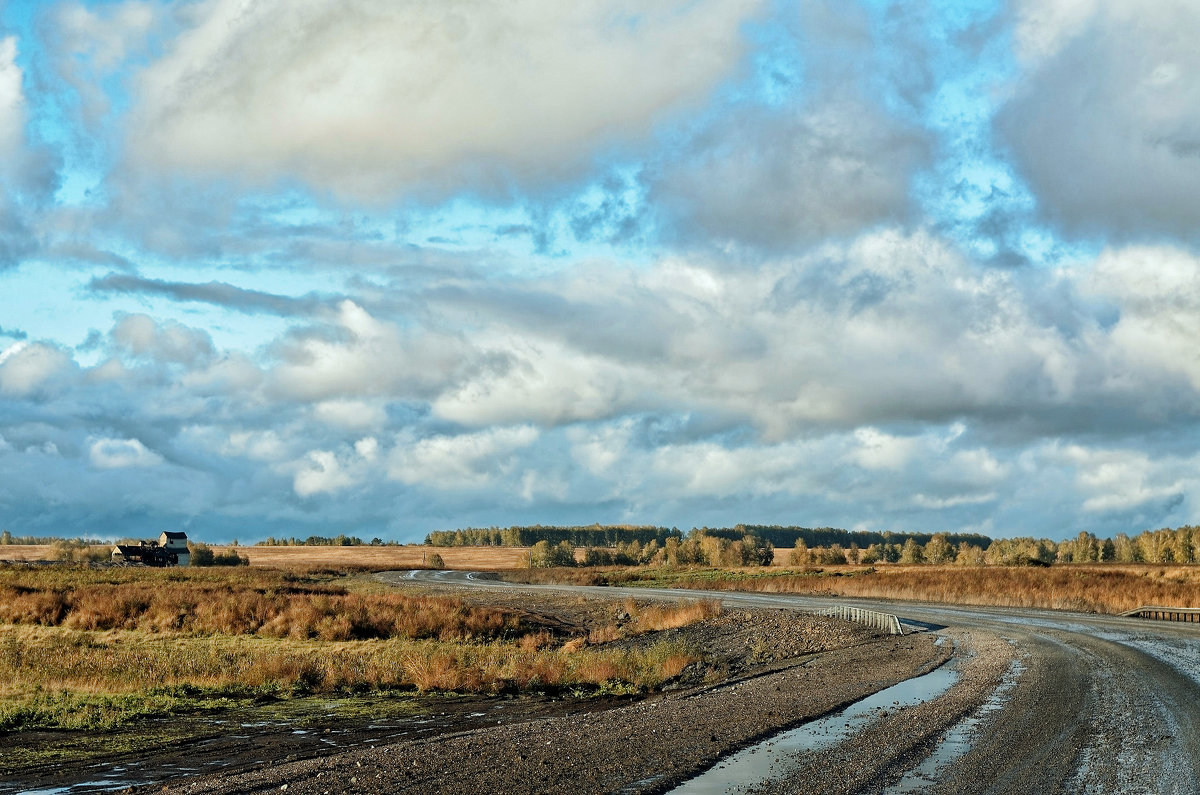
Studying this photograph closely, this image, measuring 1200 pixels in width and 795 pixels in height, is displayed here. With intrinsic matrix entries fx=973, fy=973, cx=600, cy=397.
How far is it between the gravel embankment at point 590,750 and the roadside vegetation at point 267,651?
6.85 metres

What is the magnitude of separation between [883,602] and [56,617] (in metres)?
46.1

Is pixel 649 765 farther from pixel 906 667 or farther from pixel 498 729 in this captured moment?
pixel 906 667

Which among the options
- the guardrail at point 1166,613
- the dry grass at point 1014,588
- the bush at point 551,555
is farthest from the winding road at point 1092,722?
the bush at point 551,555

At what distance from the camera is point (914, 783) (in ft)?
42.2

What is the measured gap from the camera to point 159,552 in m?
134

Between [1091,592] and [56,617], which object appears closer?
[56,617]

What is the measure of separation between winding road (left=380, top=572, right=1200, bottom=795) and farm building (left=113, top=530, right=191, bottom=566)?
4805 inches

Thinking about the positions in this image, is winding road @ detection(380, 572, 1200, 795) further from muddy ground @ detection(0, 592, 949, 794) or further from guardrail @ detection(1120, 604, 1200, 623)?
guardrail @ detection(1120, 604, 1200, 623)

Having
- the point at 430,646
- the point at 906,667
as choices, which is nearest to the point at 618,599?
the point at 430,646

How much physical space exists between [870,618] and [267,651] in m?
26.4

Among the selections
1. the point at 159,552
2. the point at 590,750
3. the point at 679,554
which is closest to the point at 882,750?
the point at 590,750

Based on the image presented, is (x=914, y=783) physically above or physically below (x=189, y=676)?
above

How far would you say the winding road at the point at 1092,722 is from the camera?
13031mm

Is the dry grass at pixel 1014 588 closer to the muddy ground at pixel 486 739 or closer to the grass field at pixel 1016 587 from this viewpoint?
the grass field at pixel 1016 587
